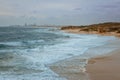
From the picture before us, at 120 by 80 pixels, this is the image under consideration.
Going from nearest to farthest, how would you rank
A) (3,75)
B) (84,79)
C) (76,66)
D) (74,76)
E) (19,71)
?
(84,79) < (74,76) < (3,75) < (19,71) < (76,66)

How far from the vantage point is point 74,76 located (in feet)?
36.1

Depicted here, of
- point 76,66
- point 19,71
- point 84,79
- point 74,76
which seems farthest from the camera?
point 76,66

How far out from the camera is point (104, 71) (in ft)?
39.0

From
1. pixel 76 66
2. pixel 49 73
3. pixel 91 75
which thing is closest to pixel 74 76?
pixel 91 75

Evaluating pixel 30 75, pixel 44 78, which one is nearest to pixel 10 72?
pixel 30 75

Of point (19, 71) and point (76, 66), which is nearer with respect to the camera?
point (19, 71)

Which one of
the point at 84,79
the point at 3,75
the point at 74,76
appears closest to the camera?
the point at 84,79

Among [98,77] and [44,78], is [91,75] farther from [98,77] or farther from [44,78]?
[44,78]

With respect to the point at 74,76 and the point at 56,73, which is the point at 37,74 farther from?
the point at 74,76

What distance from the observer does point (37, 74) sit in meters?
11.8

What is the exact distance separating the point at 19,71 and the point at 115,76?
4.86 metres

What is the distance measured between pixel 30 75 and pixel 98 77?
315 cm

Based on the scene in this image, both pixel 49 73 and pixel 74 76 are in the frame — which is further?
pixel 49 73

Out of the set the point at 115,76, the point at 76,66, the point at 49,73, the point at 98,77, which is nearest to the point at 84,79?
the point at 98,77
